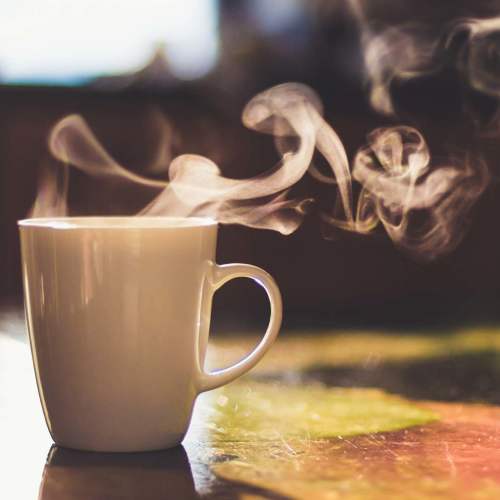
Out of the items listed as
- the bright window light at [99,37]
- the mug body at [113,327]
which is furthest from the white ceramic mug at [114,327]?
the bright window light at [99,37]

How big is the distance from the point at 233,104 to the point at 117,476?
6.69ft

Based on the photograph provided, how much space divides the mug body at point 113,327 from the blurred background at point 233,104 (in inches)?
51.8

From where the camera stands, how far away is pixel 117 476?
1.78ft

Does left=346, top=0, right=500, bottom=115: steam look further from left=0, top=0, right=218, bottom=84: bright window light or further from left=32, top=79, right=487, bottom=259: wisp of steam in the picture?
left=0, top=0, right=218, bottom=84: bright window light

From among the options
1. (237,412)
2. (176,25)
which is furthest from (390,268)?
(237,412)

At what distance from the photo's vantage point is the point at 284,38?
2736 millimetres

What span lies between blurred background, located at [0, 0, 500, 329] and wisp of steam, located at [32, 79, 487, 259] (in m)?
0.05

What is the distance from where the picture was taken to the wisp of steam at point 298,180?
2.82 feet

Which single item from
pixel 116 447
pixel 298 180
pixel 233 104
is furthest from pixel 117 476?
pixel 233 104

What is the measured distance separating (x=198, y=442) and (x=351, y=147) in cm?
180

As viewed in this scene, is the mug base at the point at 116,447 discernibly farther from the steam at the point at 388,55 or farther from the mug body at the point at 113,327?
the steam at the point at 388,55

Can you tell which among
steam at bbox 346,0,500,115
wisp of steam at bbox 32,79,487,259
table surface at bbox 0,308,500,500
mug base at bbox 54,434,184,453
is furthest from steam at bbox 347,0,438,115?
mug base at bbox 54,434,184,453

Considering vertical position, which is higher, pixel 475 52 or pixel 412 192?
pixel 475 52

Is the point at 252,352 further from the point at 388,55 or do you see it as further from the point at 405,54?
the point at 405,54
